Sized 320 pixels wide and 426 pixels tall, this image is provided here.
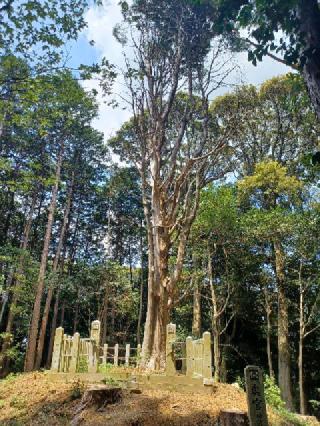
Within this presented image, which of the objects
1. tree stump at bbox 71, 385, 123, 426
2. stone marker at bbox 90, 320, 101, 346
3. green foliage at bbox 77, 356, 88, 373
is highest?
stone marker at bbox 90, 320, 101, 346

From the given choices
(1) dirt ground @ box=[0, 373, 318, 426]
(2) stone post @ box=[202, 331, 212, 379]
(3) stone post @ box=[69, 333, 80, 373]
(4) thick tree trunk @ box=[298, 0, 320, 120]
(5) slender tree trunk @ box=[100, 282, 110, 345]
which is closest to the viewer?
(4) thick tree trunk @ box=[298, 0, 320, 120]

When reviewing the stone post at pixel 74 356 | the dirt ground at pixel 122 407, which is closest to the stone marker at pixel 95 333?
the stone post at pixel 74 356

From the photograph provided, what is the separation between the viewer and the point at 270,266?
16.4m

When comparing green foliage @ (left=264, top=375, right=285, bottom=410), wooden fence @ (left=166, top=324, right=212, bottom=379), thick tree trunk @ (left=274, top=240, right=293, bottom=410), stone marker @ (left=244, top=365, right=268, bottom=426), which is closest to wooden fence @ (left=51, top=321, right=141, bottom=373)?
wooden fence @ (left=166, top=324, right=212, bottom=379)

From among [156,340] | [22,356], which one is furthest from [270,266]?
[22,356]

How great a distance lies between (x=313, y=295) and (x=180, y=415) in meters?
11.5

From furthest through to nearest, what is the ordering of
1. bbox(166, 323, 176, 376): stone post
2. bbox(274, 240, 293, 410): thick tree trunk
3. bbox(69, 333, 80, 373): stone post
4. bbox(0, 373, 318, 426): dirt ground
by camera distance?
bbox(274, 240, 293, 410): thick tree trunk
bbox(69, 333, 80, 373): stone post
bbox(166, 323, 176, 376): stone post
bbox(0, 373, 318, 426): dirt ground

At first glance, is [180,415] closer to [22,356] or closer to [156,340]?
[156,340]

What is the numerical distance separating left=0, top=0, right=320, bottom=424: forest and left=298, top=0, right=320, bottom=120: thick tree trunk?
0.04 feet

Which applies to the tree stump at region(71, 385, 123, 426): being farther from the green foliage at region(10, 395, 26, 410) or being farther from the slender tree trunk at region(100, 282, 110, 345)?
the slender tree trunk at region(100, 282, 110, 345)

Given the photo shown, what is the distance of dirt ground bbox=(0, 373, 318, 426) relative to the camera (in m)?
5.58

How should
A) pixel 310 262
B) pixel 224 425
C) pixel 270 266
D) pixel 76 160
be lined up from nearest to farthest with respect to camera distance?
pixel 224 425 < pixel 310 262 < pixel 270 266 < pixel 76 160

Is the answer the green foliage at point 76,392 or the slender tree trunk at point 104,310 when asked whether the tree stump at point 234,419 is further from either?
the slender tree trunk at point 104,310

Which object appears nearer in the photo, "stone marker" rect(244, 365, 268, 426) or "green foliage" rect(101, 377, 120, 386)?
"stone marker" rect(244, 365, 268, 426)
